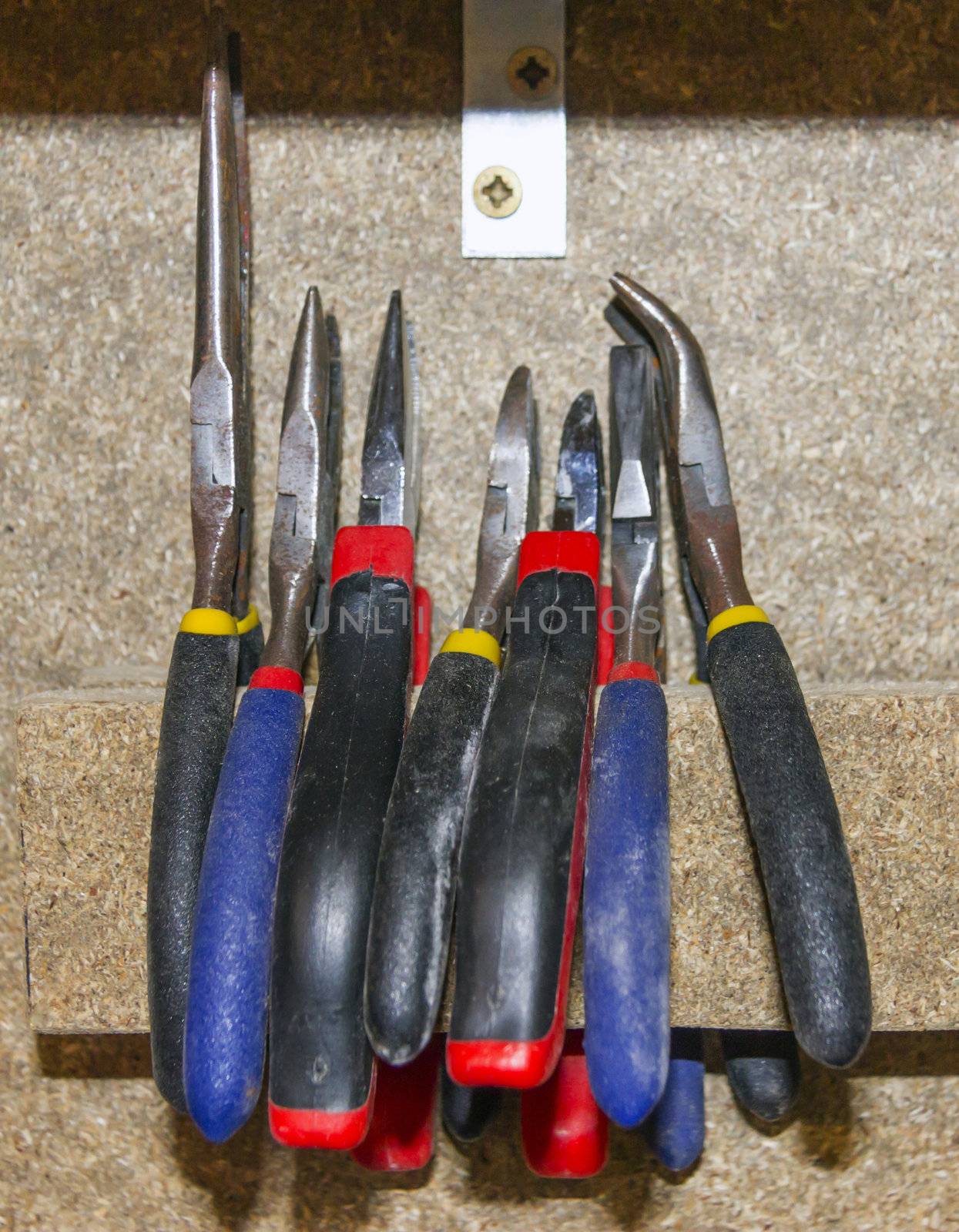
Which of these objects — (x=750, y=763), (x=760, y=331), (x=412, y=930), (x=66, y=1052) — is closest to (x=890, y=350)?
(x=760, y=331)

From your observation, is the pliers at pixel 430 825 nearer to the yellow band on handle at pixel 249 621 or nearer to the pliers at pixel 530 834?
the pliers at pixel 530 834

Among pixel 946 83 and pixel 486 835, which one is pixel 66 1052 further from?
pixel 946 83

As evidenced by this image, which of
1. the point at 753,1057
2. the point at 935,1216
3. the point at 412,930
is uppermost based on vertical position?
the point at 412,930

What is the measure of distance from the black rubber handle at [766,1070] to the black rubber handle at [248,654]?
30 centimetres

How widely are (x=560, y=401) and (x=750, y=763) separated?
0.25m

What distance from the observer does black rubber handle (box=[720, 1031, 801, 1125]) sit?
0.51 meters

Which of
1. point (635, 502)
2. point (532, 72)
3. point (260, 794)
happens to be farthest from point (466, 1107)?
point (532, 72)

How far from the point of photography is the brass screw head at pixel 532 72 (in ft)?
1.89

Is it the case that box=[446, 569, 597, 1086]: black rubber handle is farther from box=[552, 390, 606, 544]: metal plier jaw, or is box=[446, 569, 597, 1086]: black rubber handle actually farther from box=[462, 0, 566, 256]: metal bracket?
box=[462, 0, 566, 256]: metal bracket

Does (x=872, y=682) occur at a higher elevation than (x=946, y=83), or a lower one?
lower

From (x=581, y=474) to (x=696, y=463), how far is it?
0.21ft

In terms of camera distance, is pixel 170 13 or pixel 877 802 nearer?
pixel 877 802

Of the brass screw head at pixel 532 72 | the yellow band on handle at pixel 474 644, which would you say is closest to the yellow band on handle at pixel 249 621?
the yellow band on handle at pixel 474 644

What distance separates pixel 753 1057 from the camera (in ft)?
1.69
